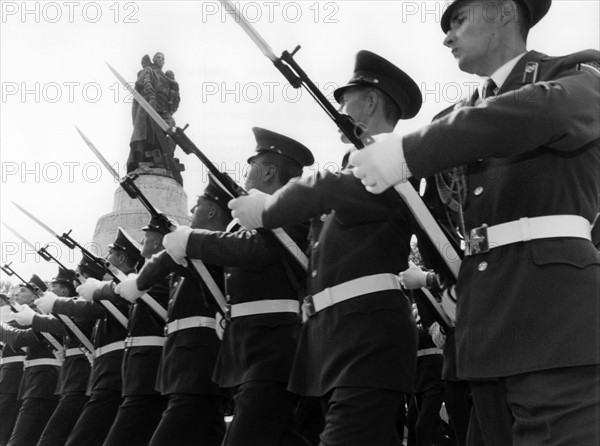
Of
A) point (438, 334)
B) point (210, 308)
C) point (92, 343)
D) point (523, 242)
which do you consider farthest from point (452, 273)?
point (92, 343)

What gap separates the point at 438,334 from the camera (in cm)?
580

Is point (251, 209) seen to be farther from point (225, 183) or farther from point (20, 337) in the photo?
point (20, 337)

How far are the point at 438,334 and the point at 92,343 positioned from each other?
142 inches

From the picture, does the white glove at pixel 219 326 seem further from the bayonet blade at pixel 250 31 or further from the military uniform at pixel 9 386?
the military uniform at pixel 9 386

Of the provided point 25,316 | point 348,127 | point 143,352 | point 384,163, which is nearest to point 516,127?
point 384,163

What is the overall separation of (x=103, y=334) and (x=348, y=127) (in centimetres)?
436

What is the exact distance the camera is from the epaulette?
233 cm

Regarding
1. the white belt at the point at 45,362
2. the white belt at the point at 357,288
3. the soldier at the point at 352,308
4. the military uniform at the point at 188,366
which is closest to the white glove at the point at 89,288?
the military uniform at the point at 188,366

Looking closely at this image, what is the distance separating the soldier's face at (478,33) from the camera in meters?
2.63

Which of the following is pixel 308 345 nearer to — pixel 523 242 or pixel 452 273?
pixel 452 273

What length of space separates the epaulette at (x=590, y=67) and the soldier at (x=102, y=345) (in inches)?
193

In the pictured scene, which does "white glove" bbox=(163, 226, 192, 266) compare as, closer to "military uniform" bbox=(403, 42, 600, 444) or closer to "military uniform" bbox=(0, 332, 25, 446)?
"military uniform" bbox=(403, 42, 600, 444)

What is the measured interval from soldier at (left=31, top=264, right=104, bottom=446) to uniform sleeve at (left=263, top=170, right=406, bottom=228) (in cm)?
433

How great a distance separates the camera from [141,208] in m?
15.2
